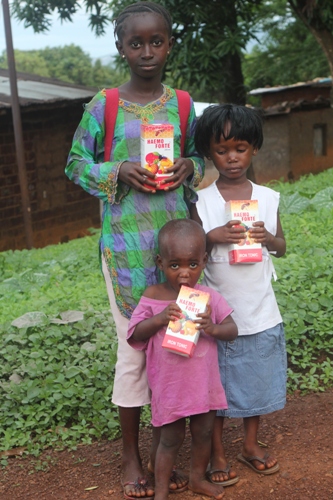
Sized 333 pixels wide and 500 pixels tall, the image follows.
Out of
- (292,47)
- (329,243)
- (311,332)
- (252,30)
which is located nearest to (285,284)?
(311,332)

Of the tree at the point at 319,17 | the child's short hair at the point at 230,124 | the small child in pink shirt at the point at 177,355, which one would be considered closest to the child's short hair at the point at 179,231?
the small child in pink shirt at the point at 177,355

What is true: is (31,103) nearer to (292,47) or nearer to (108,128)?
(108,128)

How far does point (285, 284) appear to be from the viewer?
4.81 meters

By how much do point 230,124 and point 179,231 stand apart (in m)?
0.50

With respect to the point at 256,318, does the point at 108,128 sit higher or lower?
higher

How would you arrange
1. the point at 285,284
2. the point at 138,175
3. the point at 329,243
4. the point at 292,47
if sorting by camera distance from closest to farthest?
the point at 138,175 → the point at 285,284 → the point at 329,243 → the point at 292,47

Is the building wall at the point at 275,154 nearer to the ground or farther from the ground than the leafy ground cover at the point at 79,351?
nearer to the ground

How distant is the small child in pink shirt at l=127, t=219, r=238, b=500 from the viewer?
2.78 m

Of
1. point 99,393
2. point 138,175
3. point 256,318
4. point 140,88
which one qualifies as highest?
point 140,88

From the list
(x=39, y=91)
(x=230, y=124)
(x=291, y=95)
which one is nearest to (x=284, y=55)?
(x=291, y=95)

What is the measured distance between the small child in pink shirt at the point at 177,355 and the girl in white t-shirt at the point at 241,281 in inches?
6.1

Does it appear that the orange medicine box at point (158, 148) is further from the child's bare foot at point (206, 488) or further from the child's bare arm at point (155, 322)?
the child's bare foot at point (206, 488)

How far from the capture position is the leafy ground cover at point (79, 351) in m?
3.83

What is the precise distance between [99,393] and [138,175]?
1.60 meters
